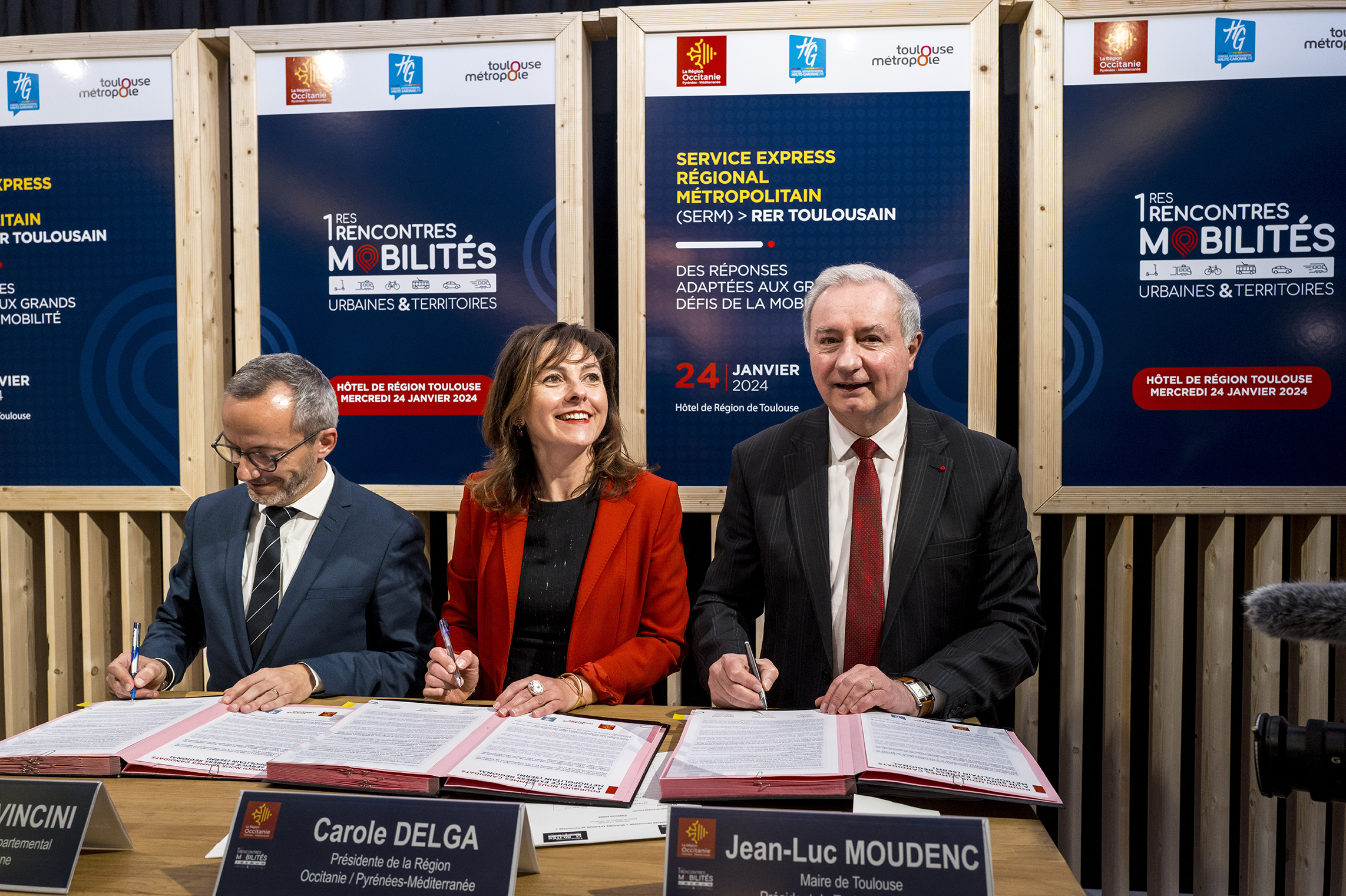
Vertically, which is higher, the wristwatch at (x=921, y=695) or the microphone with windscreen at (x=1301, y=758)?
the microphone with windscreen at (x=1301, y=758)

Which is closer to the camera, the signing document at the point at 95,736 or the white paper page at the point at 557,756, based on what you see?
the white paper page at the point at 557,756

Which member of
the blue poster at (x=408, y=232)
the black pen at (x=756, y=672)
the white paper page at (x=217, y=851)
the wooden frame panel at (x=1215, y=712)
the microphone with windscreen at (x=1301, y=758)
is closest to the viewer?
the microphone with windscreen at (x=1301, y=758)

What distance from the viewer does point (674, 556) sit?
2.22 m

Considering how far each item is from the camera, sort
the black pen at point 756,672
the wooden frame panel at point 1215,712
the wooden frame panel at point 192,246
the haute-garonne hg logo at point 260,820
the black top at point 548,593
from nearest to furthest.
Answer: the haute-garonne hg logo at point 260,820 < the black pen at point 756,672 < the black top at point 548,593 < the wooden frame panel at point 1215,712 < the wooden frame panel at point 192,246

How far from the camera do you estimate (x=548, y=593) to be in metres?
2.19

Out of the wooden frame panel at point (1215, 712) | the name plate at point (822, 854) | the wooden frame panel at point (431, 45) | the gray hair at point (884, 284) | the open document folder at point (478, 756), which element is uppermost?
the wooden frame panel at point (431, 45)

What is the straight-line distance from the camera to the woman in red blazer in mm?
2162

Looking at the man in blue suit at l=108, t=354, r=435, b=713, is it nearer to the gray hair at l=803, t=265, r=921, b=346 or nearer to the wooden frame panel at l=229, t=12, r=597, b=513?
the wooden frame panel at l=229, t=12, r=597, b=513

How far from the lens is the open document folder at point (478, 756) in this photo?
126 cm

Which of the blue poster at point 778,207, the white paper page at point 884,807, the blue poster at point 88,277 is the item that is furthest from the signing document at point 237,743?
the blue poster at point 88,277

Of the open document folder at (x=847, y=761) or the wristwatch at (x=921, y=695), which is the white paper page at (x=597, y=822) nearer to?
the open document folder at (x=847, y=761)

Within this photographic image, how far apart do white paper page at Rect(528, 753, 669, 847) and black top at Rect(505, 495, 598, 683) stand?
92 centimetres

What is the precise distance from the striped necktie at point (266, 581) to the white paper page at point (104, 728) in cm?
33

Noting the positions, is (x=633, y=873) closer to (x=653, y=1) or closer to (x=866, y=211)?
(x=866, y=211)
